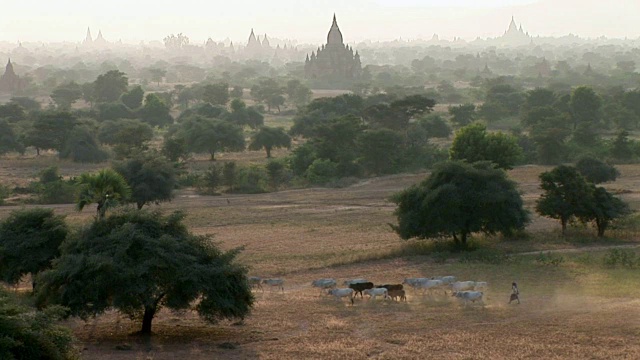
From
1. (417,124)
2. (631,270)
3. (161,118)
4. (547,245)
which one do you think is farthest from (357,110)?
(631,270)

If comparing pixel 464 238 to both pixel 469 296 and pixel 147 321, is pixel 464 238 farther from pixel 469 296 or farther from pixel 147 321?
pixel 147 321

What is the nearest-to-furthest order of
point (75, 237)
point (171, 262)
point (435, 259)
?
point (171, 262), point (75, 237), point (435, 259)

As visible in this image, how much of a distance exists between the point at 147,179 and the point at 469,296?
25793 mm

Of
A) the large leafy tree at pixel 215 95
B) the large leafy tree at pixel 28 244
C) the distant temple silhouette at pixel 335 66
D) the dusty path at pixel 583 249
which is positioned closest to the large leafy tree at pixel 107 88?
the large leafy tree at pixel 215 95

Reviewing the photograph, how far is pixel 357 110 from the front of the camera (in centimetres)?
8738

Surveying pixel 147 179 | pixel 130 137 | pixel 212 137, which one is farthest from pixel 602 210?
pixel 130 137

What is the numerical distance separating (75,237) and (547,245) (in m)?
20.9

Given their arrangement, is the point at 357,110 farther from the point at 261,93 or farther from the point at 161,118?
the point at 261,93

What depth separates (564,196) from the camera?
3834 centimetres

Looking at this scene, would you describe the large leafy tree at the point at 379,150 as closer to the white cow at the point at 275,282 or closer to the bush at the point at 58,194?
the bush at the point at 58,194

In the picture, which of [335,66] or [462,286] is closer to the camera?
[462,286]

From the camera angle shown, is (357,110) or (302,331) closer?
(302,331)

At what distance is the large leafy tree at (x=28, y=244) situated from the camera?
27.1 metres

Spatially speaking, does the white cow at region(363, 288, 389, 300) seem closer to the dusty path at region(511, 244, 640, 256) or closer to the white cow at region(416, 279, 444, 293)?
the white cow at region(416, 279, 444, 293)
